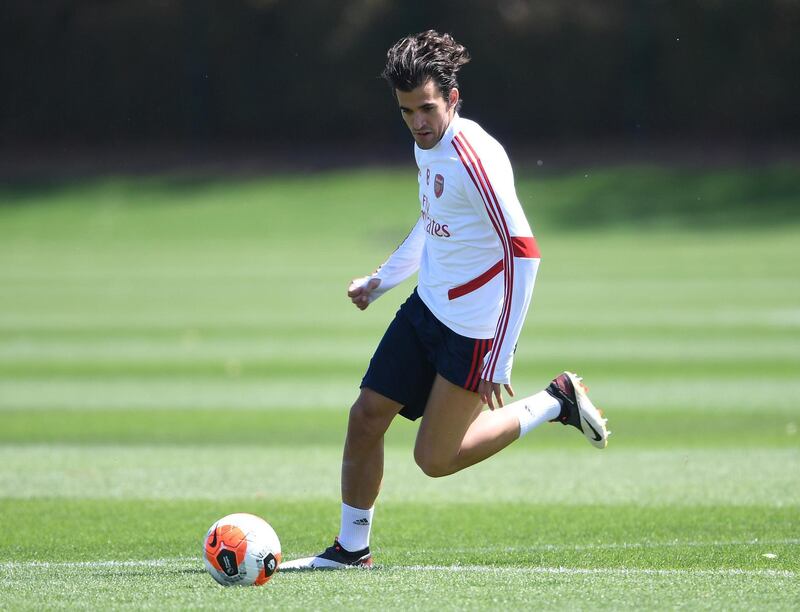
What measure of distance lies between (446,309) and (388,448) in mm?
4917

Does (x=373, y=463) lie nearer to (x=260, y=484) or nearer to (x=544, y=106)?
(x=260, y=484)

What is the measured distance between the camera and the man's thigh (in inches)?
251

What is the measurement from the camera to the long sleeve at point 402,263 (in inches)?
272

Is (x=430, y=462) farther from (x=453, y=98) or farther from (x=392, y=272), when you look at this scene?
(x=453, y=98)

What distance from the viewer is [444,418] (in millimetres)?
6379

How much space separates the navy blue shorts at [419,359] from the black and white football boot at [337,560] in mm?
724

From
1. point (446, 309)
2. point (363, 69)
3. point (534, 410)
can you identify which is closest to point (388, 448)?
point (534, 410)

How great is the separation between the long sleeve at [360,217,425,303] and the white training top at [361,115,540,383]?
233mm

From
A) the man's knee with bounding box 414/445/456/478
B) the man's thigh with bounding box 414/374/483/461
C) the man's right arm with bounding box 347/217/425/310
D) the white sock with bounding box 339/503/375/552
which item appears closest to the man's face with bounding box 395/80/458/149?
the man's right arm with bounding box 347/217/425/310

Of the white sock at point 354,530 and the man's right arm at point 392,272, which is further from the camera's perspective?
the man's right arm at point 392,272

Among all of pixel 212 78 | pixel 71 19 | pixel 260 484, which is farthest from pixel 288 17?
pixel 260 484

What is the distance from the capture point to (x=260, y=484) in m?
9.11

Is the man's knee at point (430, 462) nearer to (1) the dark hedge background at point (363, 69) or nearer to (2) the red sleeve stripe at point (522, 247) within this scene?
(2) the red sleeve stripe at point (522, 247)

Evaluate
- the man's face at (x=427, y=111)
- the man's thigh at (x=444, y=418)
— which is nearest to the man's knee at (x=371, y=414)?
the man's thigh at (x=444, y=418)
